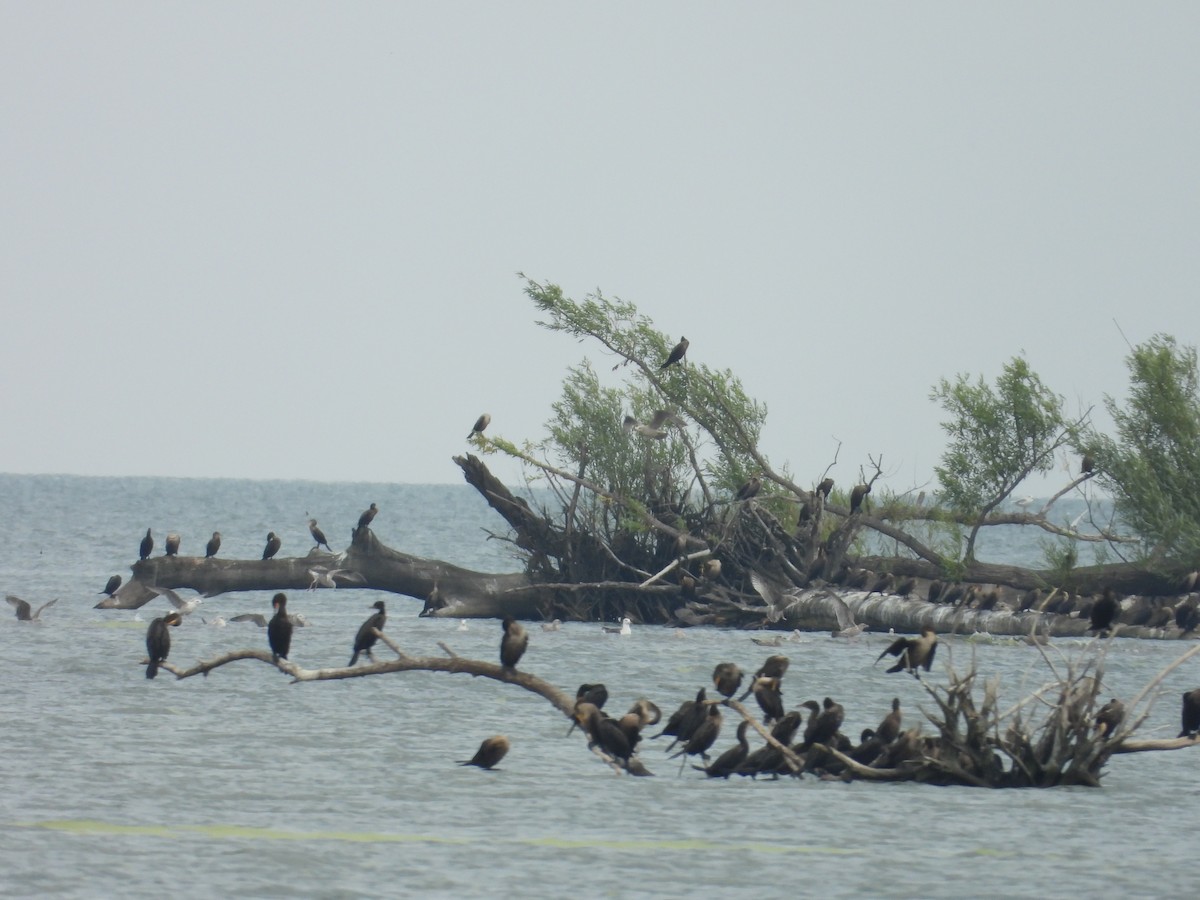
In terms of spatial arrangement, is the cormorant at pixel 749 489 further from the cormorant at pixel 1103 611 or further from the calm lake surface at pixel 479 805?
the cormorant at pixel 1103 611

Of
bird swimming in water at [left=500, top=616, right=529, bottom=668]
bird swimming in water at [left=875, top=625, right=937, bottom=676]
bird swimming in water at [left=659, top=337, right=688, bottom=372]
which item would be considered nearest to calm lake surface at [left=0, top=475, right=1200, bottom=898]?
bird swimming in water at [left=500, top=616, right=529, bottom=668]

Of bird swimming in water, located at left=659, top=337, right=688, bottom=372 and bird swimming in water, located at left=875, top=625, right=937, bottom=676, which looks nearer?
bird swimming in water, located at left=875, top=625, right=937, bottom=676

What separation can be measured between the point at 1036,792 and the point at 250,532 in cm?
7422

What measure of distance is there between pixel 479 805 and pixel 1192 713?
5.73 meters

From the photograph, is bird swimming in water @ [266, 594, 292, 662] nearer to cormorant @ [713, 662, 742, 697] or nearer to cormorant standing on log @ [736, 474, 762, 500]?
cormorant @ [713, 662, 742, 697]

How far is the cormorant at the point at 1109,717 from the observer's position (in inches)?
582

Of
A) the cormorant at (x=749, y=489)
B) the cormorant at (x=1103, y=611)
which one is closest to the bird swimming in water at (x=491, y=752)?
the cormorant at (x=1103, y=611)

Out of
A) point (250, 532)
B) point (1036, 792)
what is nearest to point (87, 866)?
point (1036, 792)

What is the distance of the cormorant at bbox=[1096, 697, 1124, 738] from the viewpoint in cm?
1479

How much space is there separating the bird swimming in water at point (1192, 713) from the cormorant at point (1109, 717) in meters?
0.53

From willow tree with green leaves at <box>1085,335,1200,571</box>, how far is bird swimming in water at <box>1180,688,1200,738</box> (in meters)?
14.4

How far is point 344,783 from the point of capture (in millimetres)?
15656

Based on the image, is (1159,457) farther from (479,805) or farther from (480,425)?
(479,805)

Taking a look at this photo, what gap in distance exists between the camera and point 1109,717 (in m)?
14.9
